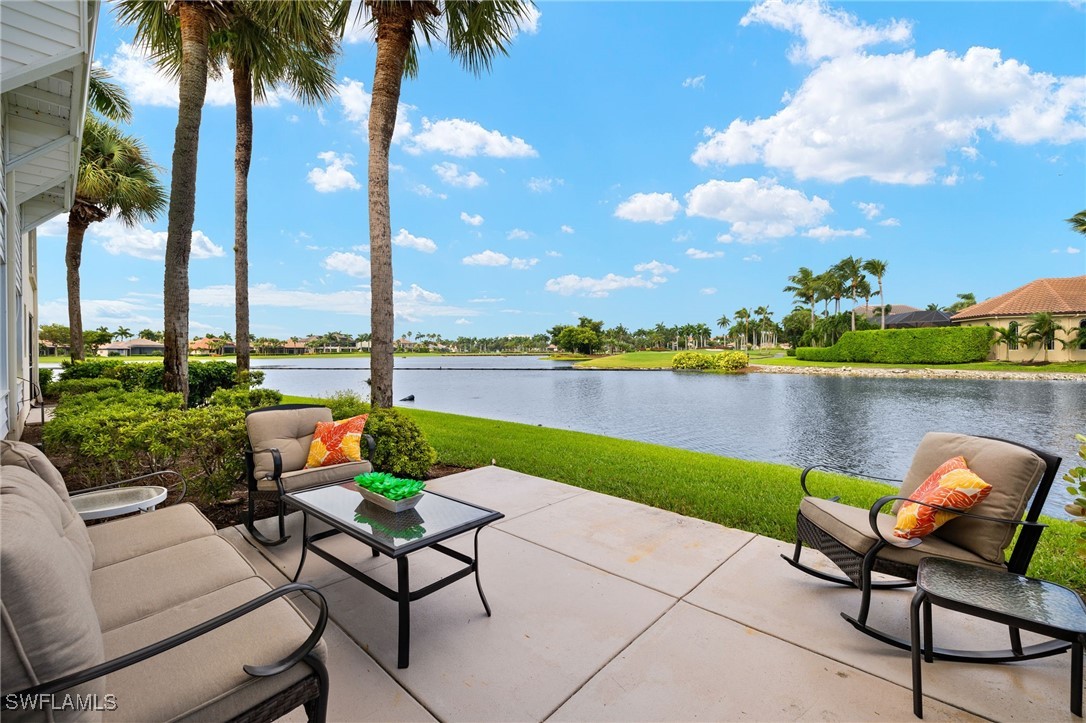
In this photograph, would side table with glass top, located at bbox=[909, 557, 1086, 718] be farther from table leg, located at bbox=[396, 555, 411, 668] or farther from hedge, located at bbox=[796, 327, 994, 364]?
hedge, located at bbox=[796, 327, 994, 364]

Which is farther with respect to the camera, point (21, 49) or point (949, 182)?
point (949, 182)

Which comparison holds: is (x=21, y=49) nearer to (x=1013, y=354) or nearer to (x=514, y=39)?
(x=514, y=39)

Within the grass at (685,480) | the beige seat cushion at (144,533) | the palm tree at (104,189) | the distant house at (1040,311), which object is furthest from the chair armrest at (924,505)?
the distant house at (1040,311)

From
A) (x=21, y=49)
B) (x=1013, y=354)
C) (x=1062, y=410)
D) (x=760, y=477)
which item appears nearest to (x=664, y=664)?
(x=760, y=477)

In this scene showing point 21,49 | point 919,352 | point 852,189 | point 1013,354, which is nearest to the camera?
point 21,49

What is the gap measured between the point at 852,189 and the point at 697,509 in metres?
48.4

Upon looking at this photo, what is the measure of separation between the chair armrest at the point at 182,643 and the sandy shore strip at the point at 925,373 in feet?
112

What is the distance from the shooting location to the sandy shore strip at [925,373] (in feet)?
79.5

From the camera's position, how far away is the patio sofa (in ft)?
3.31

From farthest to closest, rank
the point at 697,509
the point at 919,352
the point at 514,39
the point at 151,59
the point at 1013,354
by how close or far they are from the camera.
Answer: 1. the point at 919,352
2. the point at 1013,354
3. the point at 151,59
4. the point at 514,39
5. the point at 697,509

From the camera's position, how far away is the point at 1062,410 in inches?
523

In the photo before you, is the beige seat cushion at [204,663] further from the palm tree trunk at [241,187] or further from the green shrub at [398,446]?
the palm tree trunk at [241,187]

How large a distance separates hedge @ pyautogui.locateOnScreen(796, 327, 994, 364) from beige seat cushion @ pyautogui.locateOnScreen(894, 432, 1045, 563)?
38341 millimetres

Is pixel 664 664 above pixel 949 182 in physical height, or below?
below
